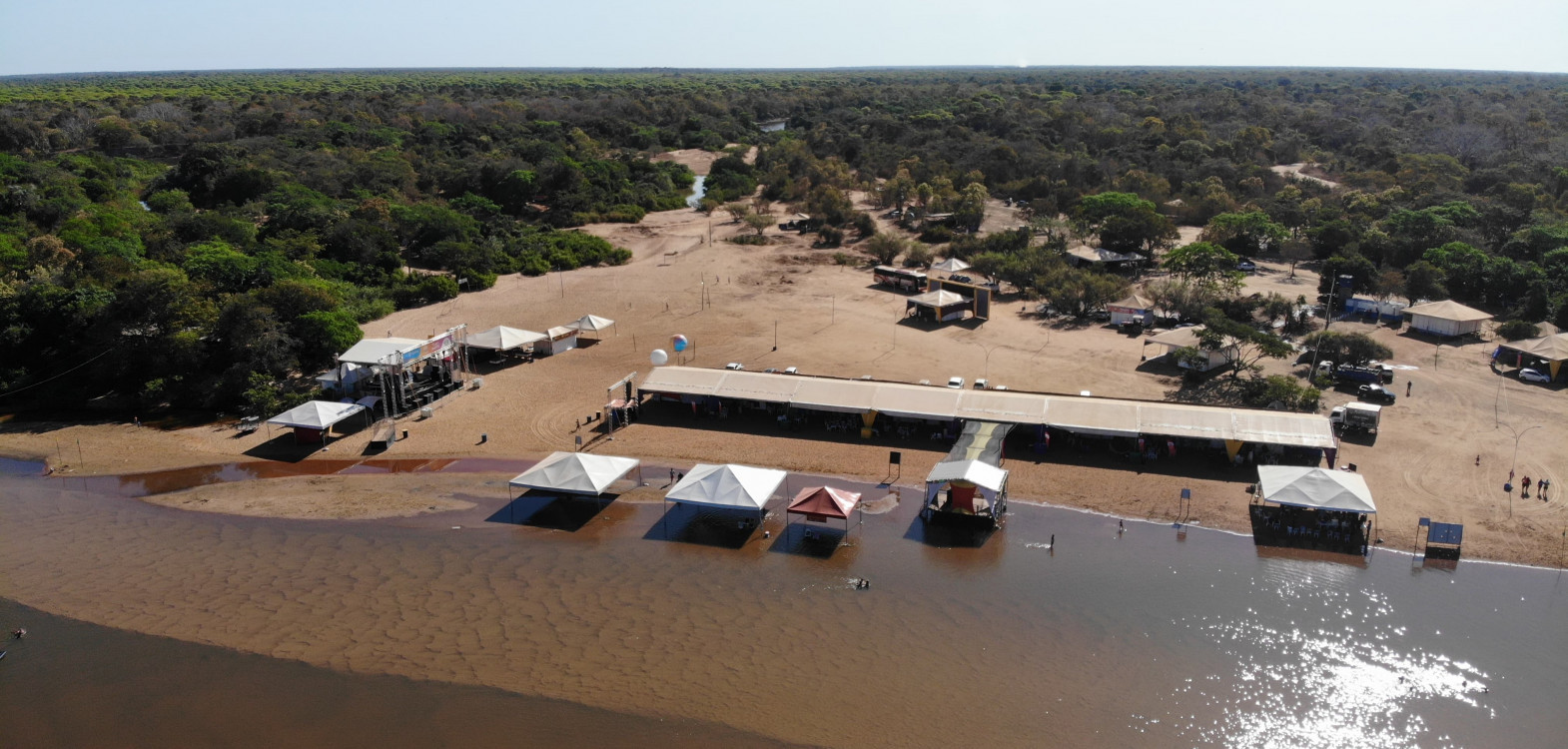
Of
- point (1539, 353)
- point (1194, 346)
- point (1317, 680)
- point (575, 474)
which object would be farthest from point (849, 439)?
point (1539, 353)

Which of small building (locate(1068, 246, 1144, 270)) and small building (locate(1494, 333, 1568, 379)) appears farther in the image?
small building (locate(1068, 246, 1144, 270))

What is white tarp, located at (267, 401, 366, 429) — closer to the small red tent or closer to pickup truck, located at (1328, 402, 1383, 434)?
the small red tent

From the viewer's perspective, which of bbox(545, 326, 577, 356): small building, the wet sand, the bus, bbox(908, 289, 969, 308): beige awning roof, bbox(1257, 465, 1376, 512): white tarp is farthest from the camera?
the bus

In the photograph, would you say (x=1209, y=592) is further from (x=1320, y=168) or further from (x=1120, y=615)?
(x=1320, y=168)

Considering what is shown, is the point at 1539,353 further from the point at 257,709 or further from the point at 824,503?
the point at 257,709

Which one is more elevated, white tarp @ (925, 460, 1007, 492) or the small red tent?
white tarp @ (925, 460, 1007, 492)

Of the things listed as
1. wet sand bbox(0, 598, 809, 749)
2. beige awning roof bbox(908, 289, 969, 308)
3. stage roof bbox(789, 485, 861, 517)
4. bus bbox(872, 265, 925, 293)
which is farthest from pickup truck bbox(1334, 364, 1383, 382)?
wet sand bbox(0, 598, 809, 749)
